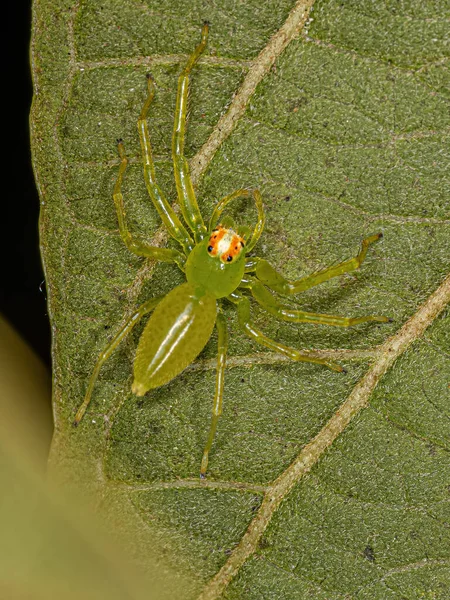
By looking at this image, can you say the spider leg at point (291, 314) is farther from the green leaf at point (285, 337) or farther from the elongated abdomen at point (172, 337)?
the elongated abdomen at point (172, 337)

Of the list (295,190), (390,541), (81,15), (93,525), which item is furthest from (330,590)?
(81,15)

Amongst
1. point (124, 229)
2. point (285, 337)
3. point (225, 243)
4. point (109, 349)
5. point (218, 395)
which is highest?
point (225, 243)

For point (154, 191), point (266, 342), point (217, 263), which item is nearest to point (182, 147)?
point (154, 191)

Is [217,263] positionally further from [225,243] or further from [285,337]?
[285,337]

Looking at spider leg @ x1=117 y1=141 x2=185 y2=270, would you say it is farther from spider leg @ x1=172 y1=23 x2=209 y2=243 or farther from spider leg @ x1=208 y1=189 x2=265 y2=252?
spider leg @ x1=208 y1=189 x2=265 y2=252

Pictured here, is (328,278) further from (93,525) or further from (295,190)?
(93,525)

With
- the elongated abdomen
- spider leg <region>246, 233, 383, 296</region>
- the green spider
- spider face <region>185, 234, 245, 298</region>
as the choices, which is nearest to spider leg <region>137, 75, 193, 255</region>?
the green spider
